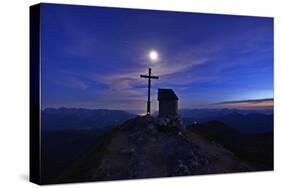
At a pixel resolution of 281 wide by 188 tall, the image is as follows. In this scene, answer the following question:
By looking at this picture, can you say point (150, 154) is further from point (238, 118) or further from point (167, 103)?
point (238, 118)

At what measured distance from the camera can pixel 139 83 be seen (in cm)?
923

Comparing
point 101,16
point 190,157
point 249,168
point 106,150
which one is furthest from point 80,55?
point 249,168

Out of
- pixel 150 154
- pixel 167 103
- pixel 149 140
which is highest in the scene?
pixel 167 103

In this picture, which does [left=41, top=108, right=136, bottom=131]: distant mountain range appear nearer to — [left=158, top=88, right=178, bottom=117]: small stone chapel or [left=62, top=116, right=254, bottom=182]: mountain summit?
[left=62, top=116, right=254, bottom=182]: mountain summit

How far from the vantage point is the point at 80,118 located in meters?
8.88

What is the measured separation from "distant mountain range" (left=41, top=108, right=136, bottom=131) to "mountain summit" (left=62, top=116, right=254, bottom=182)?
0.14 meters

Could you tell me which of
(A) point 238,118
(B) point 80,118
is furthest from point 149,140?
(A) point 238,118

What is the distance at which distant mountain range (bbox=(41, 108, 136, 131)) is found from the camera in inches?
340

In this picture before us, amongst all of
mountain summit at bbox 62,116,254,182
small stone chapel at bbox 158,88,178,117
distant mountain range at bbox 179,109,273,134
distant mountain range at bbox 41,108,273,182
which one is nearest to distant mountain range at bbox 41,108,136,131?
distant mountain range at bbox 41,108,273,182

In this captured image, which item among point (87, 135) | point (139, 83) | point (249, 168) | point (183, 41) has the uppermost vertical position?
point (183, 41)

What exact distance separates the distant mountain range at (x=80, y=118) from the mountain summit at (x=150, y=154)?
14 centimetres

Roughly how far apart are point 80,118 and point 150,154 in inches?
45.8
